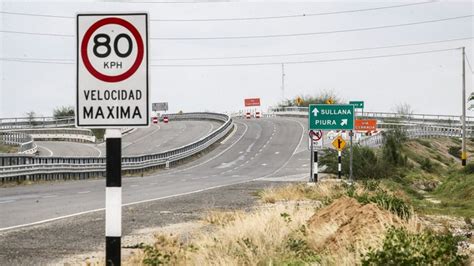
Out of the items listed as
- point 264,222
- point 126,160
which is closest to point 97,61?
point 264,222

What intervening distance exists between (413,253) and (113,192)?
9.36ft

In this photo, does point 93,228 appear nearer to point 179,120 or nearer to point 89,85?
point 89,85

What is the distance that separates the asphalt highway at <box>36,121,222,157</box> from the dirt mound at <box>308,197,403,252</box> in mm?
50556

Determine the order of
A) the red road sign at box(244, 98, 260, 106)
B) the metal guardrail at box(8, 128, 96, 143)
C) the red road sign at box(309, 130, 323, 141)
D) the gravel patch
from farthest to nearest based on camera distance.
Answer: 1. the red road sign at box(244, 98, 260, 106)
2. the metal guardrail at box(8, 128, 96, 143)
3. the red road sign at box(309, 130, 323, 141)
4. the gravel patch

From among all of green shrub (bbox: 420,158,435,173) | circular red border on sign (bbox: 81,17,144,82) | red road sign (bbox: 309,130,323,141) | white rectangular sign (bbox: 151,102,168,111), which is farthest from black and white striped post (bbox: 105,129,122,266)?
white rectangular sign (bbox: 151,102,168,111)

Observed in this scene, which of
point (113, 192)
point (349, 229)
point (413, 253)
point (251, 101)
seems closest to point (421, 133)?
point (349, 229)

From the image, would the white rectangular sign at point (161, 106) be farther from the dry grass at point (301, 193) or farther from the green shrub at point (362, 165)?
the dry grass at point (301, 193)

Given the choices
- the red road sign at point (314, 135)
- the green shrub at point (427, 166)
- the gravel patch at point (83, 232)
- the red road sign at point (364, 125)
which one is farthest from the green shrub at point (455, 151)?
the gravel patch at point (83, 232)

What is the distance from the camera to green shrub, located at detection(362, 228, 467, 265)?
721cm

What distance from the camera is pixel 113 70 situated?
6449 millimetres

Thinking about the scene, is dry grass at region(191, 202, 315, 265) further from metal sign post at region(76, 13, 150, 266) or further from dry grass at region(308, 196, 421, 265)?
metal sign post at region(76, 13, 150, 266)

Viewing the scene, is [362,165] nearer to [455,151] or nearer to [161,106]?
[455,151]

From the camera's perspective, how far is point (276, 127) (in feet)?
293

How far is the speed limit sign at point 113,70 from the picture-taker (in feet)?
21.0
